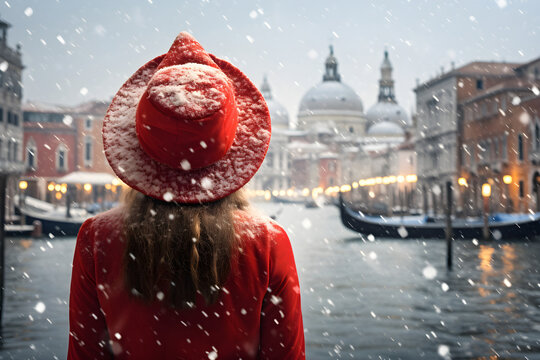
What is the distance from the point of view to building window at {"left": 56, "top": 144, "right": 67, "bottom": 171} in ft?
144

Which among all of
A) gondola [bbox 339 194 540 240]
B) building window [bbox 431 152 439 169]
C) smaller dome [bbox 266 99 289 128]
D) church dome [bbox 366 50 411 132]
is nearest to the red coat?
gondola [bbox 339 194 540 240]

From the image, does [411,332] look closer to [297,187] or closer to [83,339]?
[83,339]

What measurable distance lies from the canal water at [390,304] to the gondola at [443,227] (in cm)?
234

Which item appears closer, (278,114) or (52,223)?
(52,223)

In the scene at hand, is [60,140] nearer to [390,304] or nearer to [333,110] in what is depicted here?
[390,304]

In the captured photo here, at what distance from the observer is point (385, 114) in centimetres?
9112

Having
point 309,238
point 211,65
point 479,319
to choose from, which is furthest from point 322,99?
point 211,65

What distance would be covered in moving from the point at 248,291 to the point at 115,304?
247 millimetres

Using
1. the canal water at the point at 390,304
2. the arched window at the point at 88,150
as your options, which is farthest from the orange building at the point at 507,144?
the arched window at the point at 88,150

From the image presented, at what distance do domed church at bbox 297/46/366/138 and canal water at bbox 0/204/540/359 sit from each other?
71.6 meters

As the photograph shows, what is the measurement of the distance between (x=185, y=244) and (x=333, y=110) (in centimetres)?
8840

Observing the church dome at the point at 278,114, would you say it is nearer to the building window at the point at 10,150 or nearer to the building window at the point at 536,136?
the building window at the point at 10,150

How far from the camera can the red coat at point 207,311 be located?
4.36 ft

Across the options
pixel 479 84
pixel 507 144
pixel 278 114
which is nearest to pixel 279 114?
pixel 278 114
